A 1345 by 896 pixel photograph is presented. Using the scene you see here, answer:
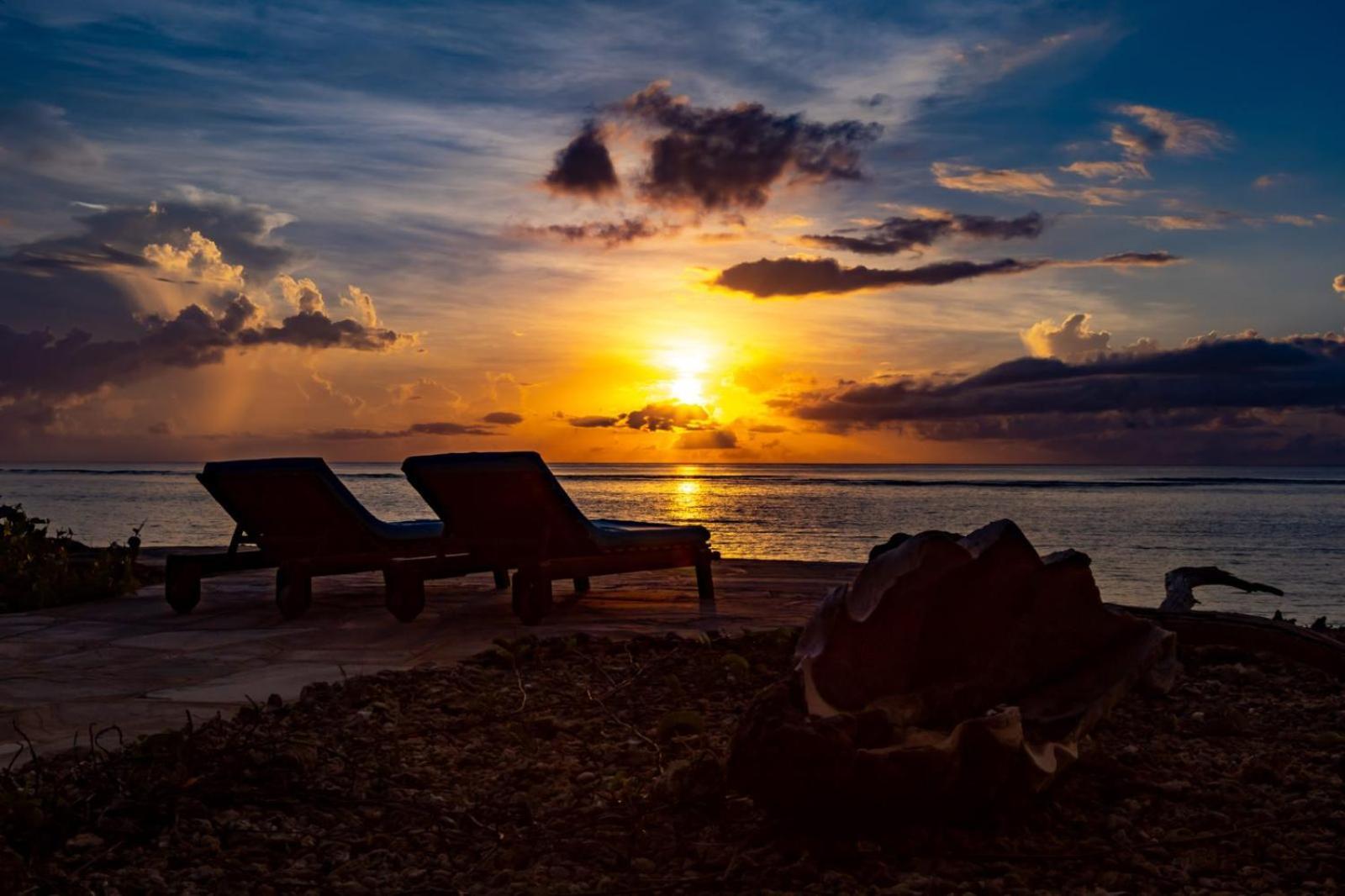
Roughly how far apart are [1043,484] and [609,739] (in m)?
66.5

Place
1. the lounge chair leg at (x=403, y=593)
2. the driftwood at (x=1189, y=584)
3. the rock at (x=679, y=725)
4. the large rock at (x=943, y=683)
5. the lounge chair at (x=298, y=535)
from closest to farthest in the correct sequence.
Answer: the large rock at (x=943, y=683) < the rock at (x=679, y=725) < the driftwood at (x=1189, y=584) < the lounge chair leg at (x=403, y=593) < the lounge chair at (x=298, y=535)

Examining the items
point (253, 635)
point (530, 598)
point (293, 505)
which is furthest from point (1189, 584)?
point (293, 505)

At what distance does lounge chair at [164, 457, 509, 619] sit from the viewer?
7.68m

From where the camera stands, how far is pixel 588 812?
132 inches

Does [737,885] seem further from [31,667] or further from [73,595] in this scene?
[73,595]

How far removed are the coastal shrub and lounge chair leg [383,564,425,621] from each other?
133 inches

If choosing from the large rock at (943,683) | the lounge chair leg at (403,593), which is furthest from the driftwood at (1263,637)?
the lounge chair leg at (403,593)

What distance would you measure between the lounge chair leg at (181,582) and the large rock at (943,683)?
20.0ft

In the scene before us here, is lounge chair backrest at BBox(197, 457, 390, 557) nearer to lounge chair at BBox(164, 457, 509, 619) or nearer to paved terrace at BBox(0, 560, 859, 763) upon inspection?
lounge chair at BBox(164, 457, 509, 619)

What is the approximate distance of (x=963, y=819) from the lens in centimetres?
301

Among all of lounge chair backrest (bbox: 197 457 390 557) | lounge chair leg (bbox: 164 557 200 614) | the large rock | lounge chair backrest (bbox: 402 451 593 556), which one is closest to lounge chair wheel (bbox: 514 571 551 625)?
lounge chair backrest (bbox: 402 451 593 556)

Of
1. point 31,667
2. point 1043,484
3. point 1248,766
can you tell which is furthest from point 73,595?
point 1043,484

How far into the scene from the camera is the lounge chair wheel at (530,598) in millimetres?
7117

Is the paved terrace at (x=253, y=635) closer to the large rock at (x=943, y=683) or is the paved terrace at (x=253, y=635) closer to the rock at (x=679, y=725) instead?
the rock at (x=679, y=725)
